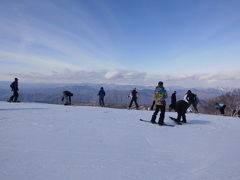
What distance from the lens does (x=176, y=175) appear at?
3205 mm

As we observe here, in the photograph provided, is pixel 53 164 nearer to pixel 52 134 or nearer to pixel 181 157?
pixel 52 134

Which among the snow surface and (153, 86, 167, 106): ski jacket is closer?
the snow surface

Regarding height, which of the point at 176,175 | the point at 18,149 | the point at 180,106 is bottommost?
the point at 176,175

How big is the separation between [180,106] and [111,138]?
4.49 metres

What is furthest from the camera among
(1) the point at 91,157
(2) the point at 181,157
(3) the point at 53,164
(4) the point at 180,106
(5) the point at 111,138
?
(4) the point at 180,106

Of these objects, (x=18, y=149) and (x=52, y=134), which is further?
(x=52, y=134)

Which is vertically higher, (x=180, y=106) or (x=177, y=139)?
(x=180, y=106)

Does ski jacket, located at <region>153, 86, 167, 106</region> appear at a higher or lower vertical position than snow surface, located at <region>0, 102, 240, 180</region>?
higher

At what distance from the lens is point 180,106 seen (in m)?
8.30

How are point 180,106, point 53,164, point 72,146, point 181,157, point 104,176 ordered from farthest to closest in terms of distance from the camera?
point 180,106
point 72,146
point 181,157
point 53,164
point 104,176

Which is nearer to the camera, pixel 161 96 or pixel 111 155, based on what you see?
pixel 111 155

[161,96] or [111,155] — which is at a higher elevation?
[161,96]

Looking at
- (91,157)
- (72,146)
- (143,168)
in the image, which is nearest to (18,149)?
(72,146)

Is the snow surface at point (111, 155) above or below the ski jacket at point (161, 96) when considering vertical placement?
below
